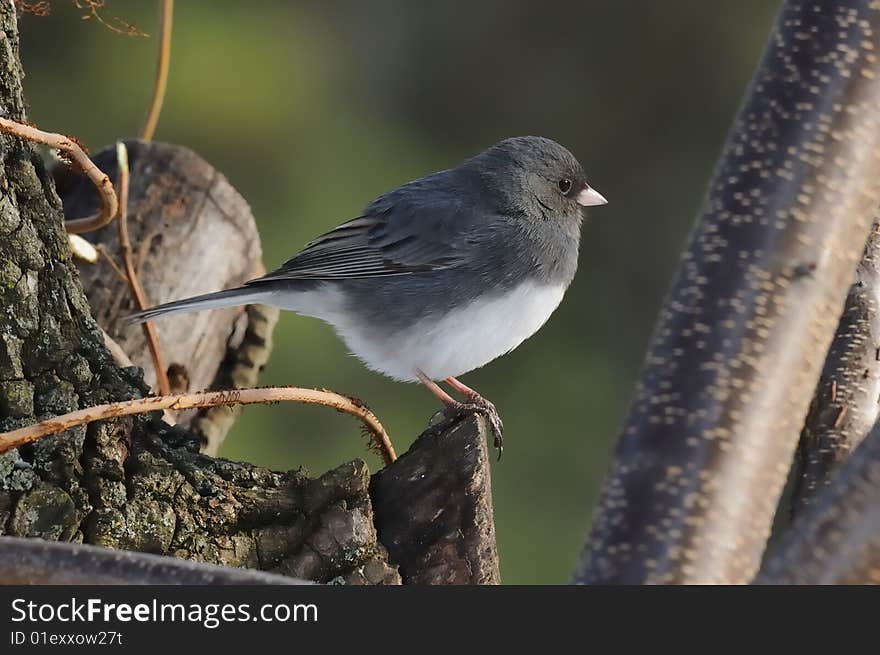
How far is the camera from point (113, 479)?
1.39m

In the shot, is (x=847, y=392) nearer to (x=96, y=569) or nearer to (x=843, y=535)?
(x=843, y=535)

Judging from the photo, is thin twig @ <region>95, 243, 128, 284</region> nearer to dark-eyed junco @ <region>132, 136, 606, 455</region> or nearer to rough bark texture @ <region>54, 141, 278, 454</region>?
rough bark texture @ <region>54, 141, 278, 454</region>

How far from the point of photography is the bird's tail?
1827 mm

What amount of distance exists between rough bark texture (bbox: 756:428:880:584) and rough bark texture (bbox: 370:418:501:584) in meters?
0.65

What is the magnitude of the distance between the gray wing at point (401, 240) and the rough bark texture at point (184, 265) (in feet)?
0.46

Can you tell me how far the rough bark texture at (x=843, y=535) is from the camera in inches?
30.4

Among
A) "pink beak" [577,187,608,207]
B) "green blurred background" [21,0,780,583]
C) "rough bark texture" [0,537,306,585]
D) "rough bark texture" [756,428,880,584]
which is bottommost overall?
"green blurred background" [21,0,780,583]

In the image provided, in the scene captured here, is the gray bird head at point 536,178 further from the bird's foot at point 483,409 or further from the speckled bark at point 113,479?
the speckled bark at point 113,479

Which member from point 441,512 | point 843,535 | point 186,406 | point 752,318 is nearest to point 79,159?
point 186,406

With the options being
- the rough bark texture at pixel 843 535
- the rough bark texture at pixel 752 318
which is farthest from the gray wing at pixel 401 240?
the rough bark texture at pixel 843 535

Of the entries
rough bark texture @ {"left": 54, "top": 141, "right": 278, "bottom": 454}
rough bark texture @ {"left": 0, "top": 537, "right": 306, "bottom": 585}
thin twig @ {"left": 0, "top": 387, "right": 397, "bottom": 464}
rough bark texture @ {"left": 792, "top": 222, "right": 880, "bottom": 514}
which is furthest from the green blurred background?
rough bark texture @ {"left": 0, "top": 537, "right": 306, "bottom": 585}

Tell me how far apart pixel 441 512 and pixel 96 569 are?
1.97ft

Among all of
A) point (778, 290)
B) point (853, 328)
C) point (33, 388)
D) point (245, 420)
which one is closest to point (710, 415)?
point (778, 290)


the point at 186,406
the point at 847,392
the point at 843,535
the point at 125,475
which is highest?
the point at 843,535
